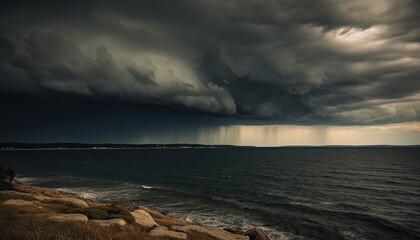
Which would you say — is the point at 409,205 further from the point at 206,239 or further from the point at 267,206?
the point at 206,239

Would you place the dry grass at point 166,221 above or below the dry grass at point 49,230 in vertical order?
below

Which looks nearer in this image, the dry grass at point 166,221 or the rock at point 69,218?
the rock at point 69,218

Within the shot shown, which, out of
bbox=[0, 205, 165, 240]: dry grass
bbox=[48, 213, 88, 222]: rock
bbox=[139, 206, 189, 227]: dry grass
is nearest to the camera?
bbox=[0, 205, 165, 240]: dry grass

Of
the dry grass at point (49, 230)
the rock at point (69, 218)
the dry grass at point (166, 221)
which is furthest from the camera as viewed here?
the dry grass at point (166, 221)

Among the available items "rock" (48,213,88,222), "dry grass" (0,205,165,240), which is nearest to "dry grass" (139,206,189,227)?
"dry grass" (0,205,165,240)

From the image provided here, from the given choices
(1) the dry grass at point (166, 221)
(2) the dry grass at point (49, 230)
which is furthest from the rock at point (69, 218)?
(1) the dry grass at point (166, 221)

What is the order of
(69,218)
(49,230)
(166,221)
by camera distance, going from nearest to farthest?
(49,230) < (69,218) < (166,221)

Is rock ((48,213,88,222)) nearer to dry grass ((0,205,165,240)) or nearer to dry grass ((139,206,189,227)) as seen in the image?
dry grass ((0,205,165,240))

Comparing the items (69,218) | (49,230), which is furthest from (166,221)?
(49,230)

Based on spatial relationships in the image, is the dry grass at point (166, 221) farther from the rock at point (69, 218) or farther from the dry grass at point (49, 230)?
the rock at point (69, 218)

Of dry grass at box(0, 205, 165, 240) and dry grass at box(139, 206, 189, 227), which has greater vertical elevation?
dry grass at box(0, 205, 165, 240)

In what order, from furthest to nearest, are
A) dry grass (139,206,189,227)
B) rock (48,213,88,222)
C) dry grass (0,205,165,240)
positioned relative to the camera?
dry grass (139,206,189,227), rock (48,213,88,222), dry grass (0,205,165,240)

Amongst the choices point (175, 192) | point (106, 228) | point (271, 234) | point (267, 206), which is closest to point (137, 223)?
point (106, 228)

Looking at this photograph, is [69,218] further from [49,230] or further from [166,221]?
[166,221]
